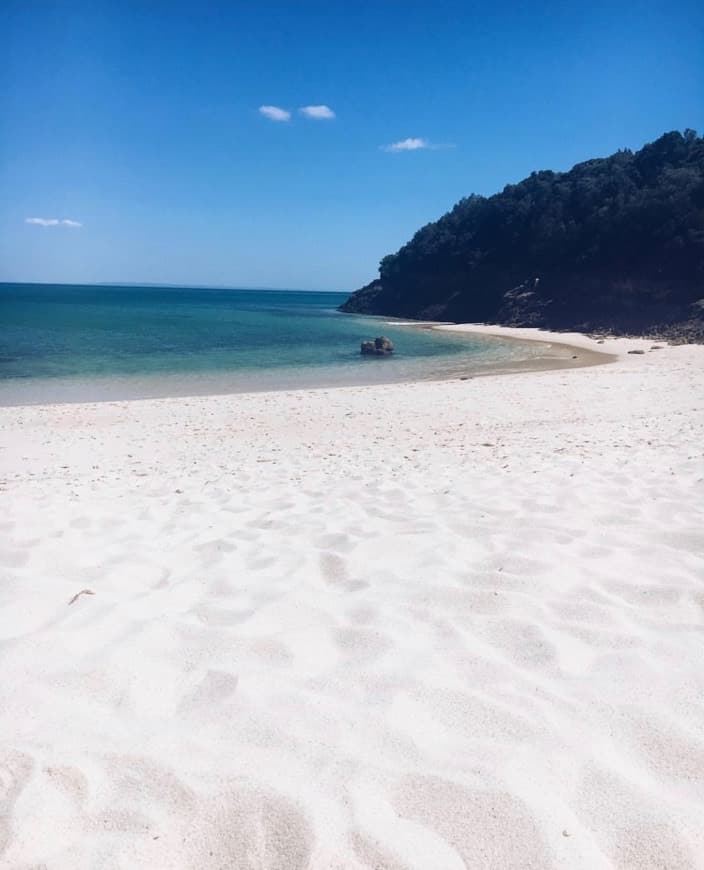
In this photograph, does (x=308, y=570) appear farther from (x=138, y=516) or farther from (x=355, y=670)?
(x=138, y=516)

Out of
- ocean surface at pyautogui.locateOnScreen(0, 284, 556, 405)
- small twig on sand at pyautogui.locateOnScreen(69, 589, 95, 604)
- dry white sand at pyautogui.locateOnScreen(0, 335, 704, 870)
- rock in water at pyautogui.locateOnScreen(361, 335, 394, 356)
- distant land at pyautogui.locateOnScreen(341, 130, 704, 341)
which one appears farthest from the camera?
distant land at pyautogui.locateOnScreen(341, 130, 704, 341)

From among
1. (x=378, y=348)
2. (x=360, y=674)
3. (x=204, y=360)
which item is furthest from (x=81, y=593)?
(x=378, y=348)

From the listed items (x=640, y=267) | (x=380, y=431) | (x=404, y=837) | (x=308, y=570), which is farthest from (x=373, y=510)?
(x=640, y=267)

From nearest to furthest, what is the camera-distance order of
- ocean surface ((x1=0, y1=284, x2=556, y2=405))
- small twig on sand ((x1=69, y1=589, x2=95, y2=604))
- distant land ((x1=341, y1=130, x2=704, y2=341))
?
small twig on sand ((x1=69, y1=589, x2=95, y2=604))
ocean surface ((x1=0, y1=284, x2=556, y2=405))
distant land ((x1=341, y1=130, x2=704, y2=341))

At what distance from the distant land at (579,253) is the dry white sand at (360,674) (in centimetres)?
3250

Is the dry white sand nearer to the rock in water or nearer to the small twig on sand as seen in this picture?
the small twig on sand

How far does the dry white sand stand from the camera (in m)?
1.60

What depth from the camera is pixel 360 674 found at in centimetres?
236

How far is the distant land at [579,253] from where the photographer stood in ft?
134

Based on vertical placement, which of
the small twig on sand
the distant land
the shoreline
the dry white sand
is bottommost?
the shoreline

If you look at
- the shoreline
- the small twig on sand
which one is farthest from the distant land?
the small twig on sand

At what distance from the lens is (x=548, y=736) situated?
195cm

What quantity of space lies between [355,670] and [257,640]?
0.50m

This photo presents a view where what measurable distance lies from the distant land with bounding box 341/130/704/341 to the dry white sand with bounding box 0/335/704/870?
107 ft
